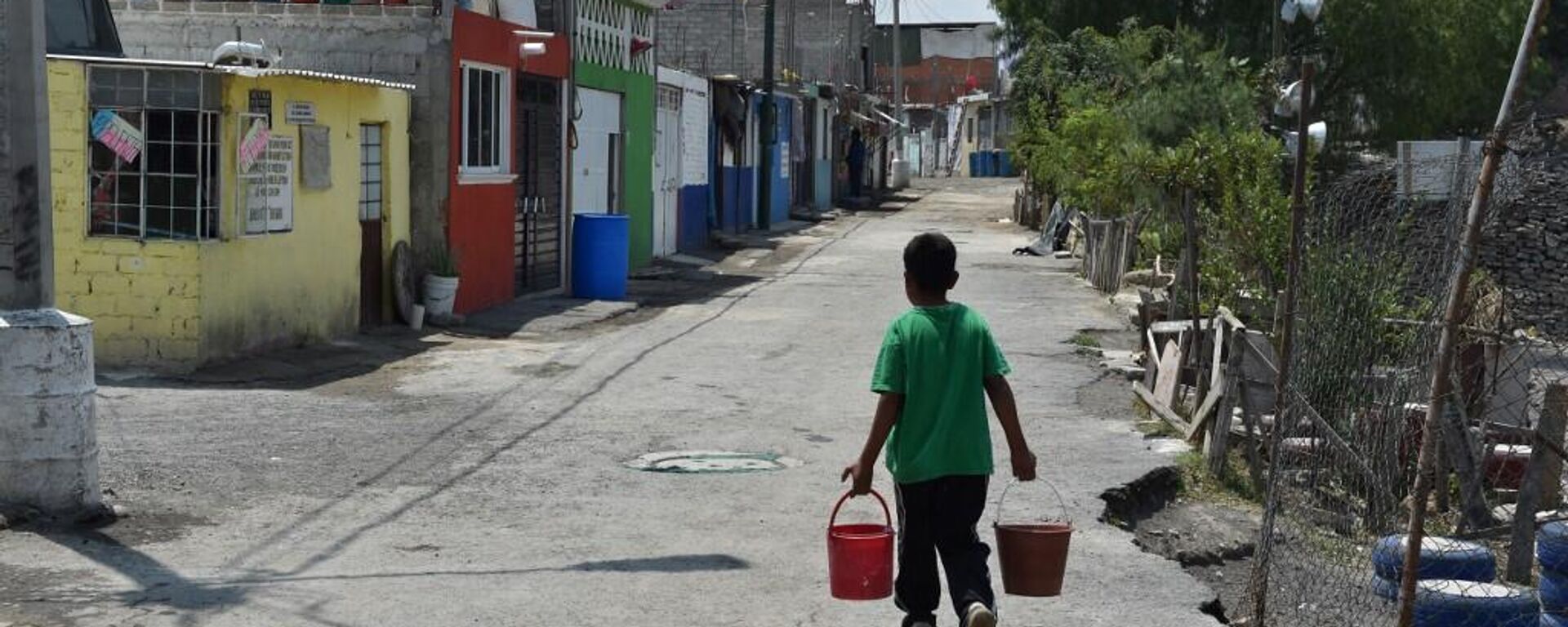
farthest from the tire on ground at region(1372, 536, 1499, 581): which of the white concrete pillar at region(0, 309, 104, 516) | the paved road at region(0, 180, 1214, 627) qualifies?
the white concrete pillar at region(0, 309, 104, 516)

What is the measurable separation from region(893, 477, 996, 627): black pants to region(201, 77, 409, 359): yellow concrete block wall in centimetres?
880

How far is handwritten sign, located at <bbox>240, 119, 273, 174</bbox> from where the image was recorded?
14.1 m

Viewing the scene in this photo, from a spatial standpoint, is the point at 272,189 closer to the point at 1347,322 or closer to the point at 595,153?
the point at 1347,322

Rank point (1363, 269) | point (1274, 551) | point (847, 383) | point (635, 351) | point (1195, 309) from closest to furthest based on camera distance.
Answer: point (1274, 551), point (1363, 269), point (1195, 309), point (847, 383), point (635, 351)

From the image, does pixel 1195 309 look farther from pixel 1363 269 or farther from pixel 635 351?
A: pixel 635 351

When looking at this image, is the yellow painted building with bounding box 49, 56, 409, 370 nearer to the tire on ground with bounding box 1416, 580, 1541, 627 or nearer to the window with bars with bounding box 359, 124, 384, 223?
the window with bars with bounding box 359, 124, 384, 223

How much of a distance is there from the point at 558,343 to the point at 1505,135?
482 inches

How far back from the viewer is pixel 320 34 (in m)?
17.5

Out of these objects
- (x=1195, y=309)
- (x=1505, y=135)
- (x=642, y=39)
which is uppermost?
(x=642, y=39)

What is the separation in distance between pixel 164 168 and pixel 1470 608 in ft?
32.7

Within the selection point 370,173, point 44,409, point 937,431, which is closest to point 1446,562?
point 937,431

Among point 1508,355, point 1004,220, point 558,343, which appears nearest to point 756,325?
point 558,343

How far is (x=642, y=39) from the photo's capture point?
2611cm

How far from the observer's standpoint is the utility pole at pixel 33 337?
8.28 meters
